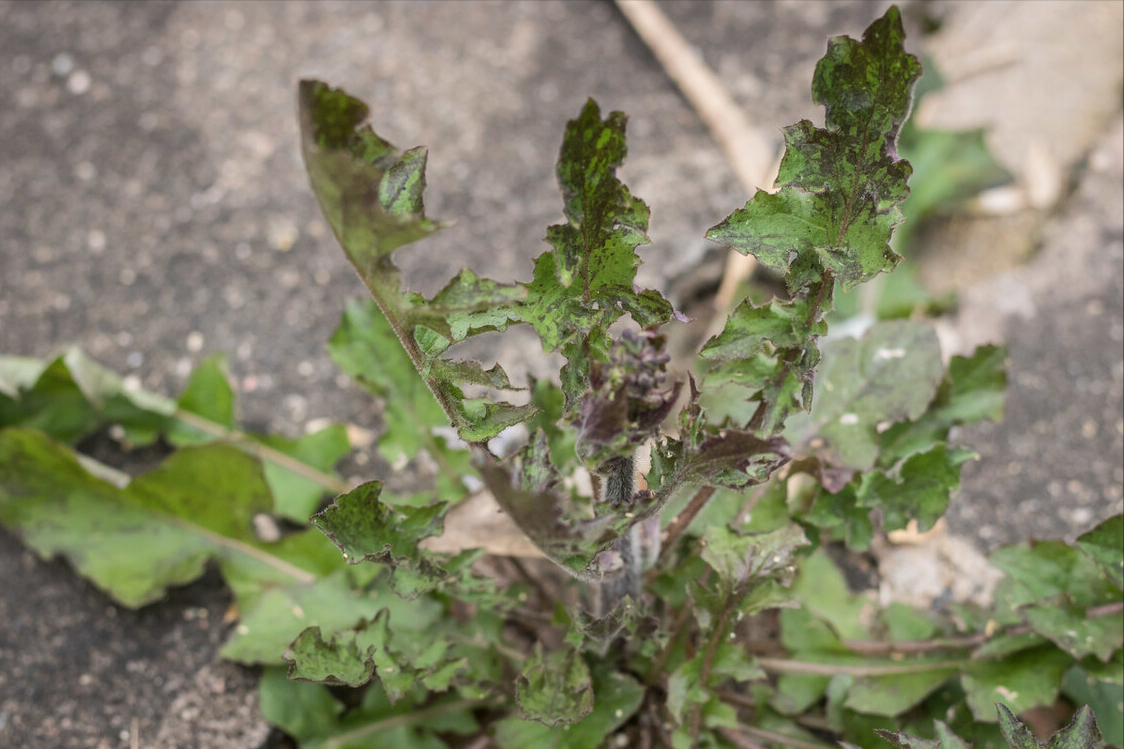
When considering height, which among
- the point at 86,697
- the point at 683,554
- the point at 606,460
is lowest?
the point at 683,554

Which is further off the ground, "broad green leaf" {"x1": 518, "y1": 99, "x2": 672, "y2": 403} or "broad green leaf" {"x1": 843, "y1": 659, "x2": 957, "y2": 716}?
"broad green leaf" {"x1": 518, "y1": 99, "x2": 672, "y2": 403}

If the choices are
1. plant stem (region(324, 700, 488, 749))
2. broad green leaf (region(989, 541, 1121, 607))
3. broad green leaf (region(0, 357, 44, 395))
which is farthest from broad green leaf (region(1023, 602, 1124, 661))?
broad green leaf (region(0, 357, 44, 395))

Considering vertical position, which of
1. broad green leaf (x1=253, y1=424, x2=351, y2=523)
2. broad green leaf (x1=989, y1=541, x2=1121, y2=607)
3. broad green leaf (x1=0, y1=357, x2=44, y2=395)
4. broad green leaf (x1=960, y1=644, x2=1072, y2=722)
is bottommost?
broad green leaf (x1=960, y1=644, x2=1072, y2=722)

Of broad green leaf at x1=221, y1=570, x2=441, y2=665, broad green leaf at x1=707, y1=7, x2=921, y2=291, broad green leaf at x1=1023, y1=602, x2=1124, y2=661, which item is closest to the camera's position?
broad green leaf at x1=707, y1=7, x2=921, y2=291

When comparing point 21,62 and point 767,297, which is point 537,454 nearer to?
point 767,297

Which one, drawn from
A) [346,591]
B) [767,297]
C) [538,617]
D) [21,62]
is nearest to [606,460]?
[538,617]

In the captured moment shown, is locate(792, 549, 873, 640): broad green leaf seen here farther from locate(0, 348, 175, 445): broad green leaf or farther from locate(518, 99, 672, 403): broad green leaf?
locate(0, 348, 175, 445): broad green leaf
